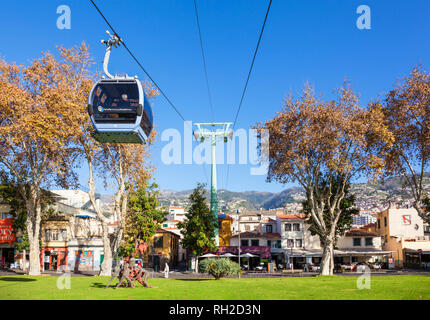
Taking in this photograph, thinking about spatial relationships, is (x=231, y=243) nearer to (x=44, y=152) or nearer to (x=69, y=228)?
(x=69, y=228)

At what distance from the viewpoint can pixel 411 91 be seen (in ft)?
113

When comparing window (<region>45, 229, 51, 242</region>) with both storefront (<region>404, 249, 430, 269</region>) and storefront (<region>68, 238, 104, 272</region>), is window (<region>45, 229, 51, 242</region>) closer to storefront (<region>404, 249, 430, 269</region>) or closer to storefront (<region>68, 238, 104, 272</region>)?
storefront (<region>68, 238, 104, 272</region>)

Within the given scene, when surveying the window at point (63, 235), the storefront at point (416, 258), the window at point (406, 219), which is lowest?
the storefront at point (416, 258)

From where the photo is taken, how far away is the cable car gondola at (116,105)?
57.1ft

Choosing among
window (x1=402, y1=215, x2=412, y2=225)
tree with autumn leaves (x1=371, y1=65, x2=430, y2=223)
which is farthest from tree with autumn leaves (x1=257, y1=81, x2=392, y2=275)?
window (x1=402, y1=215, x2=412, y2=225)

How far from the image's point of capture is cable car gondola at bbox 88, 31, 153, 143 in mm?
17391

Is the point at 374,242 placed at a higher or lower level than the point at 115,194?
lower

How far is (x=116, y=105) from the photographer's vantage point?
57.6ft

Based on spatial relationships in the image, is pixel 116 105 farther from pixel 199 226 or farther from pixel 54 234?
pixel 54 234

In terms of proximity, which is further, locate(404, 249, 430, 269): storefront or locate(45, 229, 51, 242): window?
locate(404, 249, 430, 269): storefront

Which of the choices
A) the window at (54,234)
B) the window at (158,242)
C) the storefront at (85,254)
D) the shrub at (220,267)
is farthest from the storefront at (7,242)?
the shrub at (220,267)

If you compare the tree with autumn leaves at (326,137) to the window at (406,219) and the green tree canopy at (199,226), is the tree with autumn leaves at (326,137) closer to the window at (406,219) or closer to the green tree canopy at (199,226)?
the green tree canopy at (199,226)
